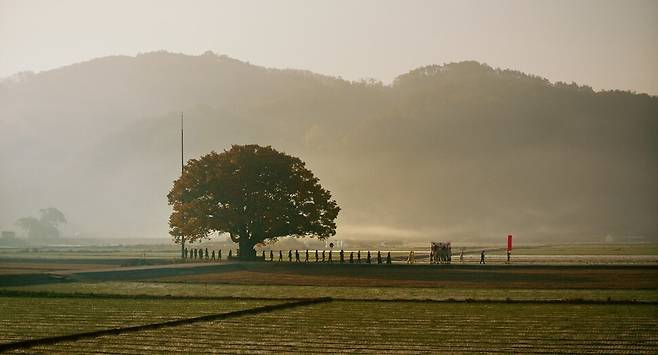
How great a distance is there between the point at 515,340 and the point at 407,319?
24.4 feet

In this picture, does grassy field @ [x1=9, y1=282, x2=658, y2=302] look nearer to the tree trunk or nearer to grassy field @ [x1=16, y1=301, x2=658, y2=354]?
grassy field @ [x1=16, y1=301, x2=658, y2=354]

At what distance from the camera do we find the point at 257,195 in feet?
344

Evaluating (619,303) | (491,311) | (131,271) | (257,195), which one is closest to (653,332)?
(491,311)

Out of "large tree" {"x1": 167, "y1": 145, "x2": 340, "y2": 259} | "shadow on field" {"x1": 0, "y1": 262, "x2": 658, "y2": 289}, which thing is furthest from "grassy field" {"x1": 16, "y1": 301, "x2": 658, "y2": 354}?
"large tree" {"x1": 167, "y1": 145, "x2": 340, "y2": 259}

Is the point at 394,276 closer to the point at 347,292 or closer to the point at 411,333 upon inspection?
the point at 347,292

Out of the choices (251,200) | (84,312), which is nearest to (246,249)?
(251,200)

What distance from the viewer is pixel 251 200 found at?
345 ft

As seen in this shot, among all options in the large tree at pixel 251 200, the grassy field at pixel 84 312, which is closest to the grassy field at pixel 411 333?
the grassy field at pixel 84 312

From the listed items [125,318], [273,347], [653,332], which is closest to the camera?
[273,347]

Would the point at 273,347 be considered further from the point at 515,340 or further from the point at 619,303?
the point at 619,303

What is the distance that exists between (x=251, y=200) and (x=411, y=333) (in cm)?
7257

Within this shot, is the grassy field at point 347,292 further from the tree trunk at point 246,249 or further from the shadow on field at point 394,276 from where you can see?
the tree trunk at point 246,249

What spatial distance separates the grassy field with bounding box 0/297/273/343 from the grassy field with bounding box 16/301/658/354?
2780 mm

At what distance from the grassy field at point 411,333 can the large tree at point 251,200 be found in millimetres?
62040
